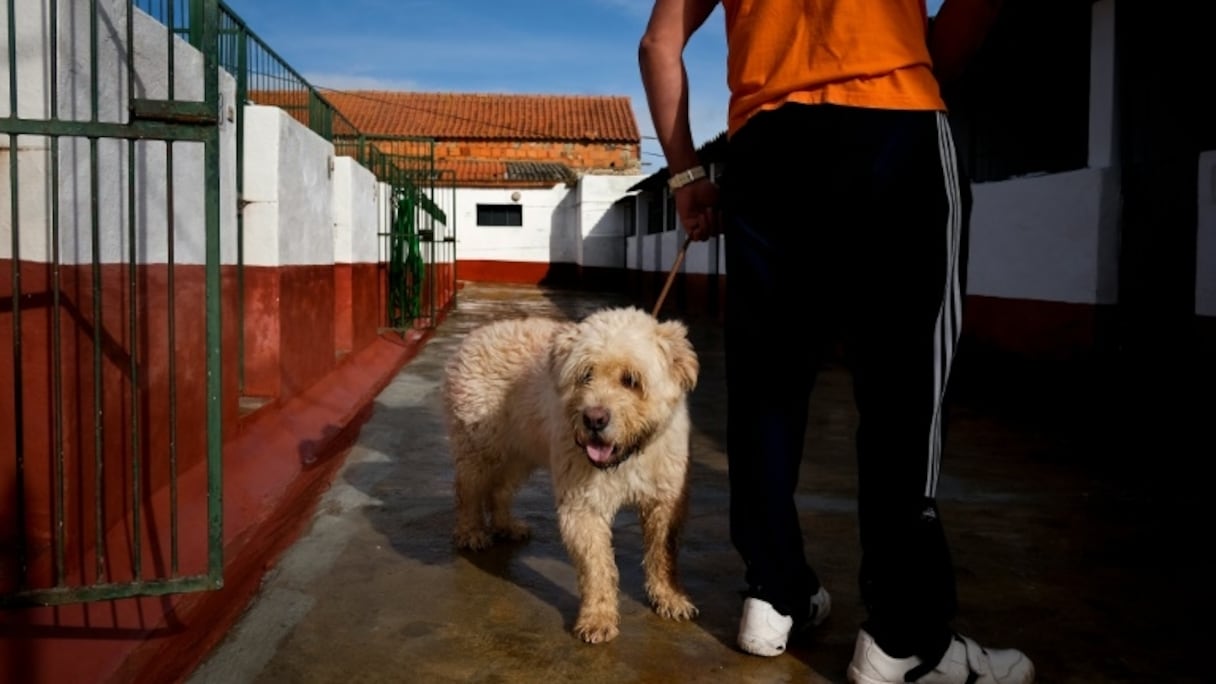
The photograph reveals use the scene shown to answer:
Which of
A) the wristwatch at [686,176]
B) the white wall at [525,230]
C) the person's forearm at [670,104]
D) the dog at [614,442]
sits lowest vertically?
the dog at [614,442]

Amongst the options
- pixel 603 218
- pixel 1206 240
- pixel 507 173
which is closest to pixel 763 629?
pixel 1206 240

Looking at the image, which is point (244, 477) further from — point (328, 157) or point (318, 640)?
point (328, 157)

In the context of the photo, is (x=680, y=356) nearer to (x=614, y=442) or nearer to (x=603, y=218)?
(x=614, y=442)

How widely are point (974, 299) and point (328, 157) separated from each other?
6.01 m

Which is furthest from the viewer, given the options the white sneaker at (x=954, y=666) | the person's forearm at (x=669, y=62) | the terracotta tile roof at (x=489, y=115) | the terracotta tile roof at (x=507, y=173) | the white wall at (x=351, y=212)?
the terracotta tile roof at (x=489, y=115)

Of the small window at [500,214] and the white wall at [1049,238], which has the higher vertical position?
the small window at [500,214]

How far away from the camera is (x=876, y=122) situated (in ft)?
7.95

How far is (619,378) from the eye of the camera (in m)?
3.05

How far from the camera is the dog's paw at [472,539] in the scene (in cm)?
404

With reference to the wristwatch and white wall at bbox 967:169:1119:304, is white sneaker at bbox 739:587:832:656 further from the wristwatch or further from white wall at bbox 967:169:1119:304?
white wall at bbox 967:169:1119:304

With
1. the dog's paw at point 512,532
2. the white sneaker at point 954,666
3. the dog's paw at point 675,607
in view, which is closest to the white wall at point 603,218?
the dog's paw at point 512,532

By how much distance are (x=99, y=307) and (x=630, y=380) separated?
1.78 metres

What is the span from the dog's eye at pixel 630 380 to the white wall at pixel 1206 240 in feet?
15.1

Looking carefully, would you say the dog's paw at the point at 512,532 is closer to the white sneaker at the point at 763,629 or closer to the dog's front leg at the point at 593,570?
the dog's front leg at the point at 593,570
